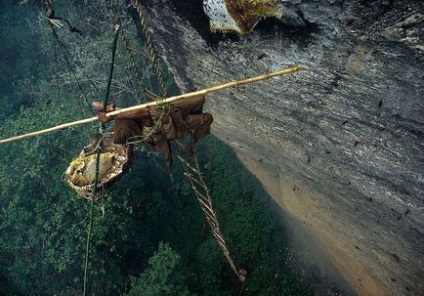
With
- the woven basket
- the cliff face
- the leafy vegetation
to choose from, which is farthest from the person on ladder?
the leafy vegetation

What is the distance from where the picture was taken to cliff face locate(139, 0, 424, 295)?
3.97m

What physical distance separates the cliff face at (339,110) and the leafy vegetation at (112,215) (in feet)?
8.00

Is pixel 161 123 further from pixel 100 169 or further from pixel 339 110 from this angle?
pixel 339 110

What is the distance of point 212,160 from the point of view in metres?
11.8

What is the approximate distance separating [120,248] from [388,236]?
6.56 metres

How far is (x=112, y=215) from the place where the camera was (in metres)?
9.30

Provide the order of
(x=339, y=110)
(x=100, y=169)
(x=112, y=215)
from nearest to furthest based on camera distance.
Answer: (x=339, y=110) → (x=100, y=169) → (x=112, y=215)

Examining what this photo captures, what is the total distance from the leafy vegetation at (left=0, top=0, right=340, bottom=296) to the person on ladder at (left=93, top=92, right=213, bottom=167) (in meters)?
5.06

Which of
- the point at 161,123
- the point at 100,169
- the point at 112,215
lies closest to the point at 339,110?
the point at 161,123

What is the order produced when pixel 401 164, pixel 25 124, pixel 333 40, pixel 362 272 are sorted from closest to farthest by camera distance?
pixel 333 40
pixel 401 164
pixel 362 272
pixel 25 124

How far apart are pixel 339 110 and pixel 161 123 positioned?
8.57 feet

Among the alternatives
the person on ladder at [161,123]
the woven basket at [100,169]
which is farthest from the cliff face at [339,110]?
the woven basket at [100,169]

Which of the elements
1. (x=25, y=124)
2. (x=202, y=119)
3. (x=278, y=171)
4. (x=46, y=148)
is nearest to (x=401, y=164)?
(x=202, y=119)

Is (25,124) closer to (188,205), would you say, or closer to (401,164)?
(188,205)
